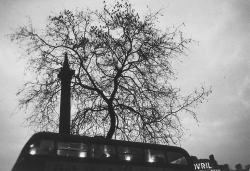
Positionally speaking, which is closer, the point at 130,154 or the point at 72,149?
the point at 72,149

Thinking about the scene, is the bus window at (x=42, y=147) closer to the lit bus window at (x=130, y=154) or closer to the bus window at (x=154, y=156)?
the lit bus window at (x=130, y=154)

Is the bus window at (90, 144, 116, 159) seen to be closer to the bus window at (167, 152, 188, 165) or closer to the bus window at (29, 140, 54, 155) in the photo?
the bus window at (29, 140, 54, 155)

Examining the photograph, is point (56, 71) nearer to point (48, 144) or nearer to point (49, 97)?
point (49, 97)

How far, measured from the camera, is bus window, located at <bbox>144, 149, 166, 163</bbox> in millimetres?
7605

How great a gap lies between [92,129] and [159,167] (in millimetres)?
6737

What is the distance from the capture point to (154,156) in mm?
7762

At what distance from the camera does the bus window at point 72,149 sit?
6434mm

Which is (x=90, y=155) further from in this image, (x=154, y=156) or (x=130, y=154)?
(x=154, y=156)

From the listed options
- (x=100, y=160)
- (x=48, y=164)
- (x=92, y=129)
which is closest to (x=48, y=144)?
(x=48, y=164)

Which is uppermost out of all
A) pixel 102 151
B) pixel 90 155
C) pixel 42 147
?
pixel 42 147

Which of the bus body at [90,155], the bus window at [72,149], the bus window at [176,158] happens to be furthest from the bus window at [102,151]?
the bus window at [176,158]

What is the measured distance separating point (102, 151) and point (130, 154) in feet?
3.21

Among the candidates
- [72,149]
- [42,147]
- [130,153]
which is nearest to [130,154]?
[130,153]

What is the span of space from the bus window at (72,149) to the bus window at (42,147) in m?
0.22
